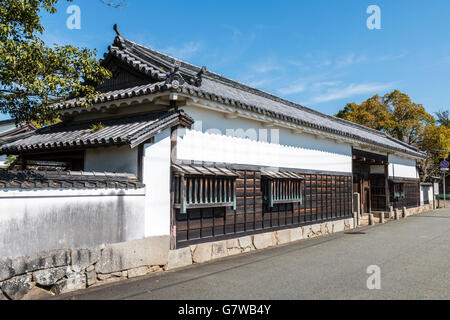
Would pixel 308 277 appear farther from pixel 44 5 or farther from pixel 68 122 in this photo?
pixel 68 122

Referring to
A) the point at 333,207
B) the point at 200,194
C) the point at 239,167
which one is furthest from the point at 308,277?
the point at 333,207

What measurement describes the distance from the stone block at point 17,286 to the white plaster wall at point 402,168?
21245 mm

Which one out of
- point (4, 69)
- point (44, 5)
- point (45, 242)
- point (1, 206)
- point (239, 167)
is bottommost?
point (45, 242)

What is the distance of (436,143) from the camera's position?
31.9 meters

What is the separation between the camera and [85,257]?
6562mm

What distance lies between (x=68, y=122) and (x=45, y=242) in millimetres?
6158

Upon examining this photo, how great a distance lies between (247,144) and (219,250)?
11.3 ft

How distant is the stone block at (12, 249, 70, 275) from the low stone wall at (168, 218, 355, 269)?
8.68 ft

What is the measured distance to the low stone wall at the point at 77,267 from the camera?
5.57 meters

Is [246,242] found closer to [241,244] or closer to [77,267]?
[241,244]

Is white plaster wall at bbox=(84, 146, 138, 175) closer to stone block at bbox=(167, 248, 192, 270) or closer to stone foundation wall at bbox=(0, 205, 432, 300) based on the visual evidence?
stone foundation wall at bbox=(0, 205, 432, 300)

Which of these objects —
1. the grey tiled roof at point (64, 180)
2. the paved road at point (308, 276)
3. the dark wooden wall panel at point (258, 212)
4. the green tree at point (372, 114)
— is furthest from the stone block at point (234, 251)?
the green tree at point (372, 114)

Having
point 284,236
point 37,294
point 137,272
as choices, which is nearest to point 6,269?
point 37,294

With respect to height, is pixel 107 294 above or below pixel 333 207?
below
